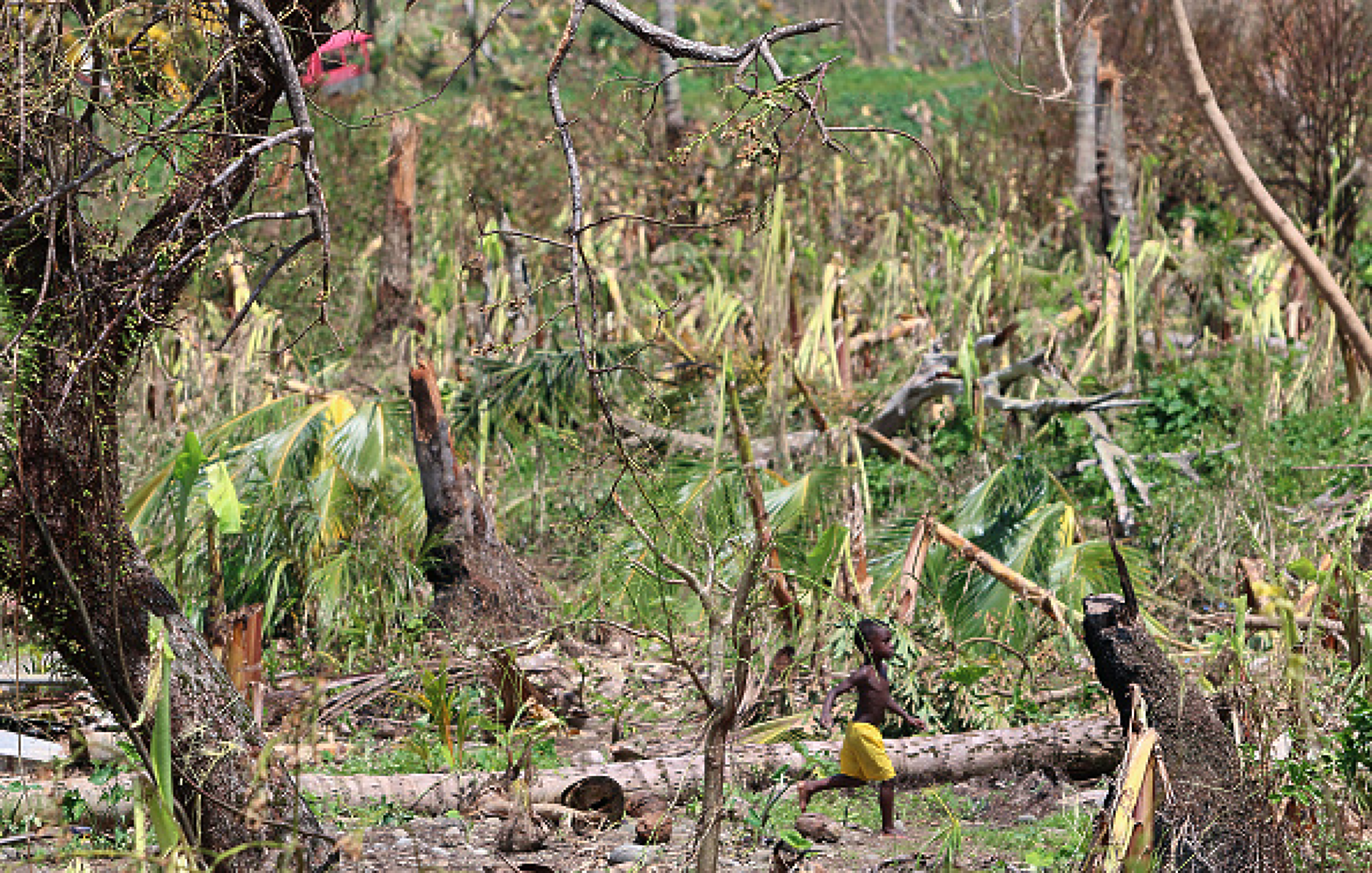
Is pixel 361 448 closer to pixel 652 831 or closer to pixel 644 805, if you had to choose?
pixel 644 805

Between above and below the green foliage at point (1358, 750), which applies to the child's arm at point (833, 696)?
below

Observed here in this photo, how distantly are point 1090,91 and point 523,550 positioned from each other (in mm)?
6201

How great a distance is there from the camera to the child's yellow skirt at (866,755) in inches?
138

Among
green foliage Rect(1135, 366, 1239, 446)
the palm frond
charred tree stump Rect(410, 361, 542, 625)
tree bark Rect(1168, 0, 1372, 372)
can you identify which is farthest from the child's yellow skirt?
green foliage Rect(1135, 366, 1239, 446)

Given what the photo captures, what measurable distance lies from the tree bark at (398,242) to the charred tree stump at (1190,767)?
264 inches

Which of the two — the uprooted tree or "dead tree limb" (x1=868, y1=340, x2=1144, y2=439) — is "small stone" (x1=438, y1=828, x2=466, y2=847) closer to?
the uprooted tree

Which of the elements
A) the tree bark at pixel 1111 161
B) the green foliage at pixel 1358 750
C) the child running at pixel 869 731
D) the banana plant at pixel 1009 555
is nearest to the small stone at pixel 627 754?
the child running at pixel 869 731

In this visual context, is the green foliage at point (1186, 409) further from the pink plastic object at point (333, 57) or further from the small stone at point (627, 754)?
Answer: the pink plastic object at point (333, 57)

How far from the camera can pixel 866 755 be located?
3510 millimetres

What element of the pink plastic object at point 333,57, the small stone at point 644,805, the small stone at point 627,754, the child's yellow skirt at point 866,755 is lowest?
the small stone at point 627,754

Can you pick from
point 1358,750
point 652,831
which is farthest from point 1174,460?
point 652,831

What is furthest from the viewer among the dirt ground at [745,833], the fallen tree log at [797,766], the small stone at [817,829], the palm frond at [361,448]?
the palm frond at [361,448]

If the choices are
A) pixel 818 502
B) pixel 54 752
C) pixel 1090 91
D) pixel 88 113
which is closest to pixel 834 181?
pixel 1090 91

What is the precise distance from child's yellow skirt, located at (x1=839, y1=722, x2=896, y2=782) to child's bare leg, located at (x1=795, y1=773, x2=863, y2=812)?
26mm
